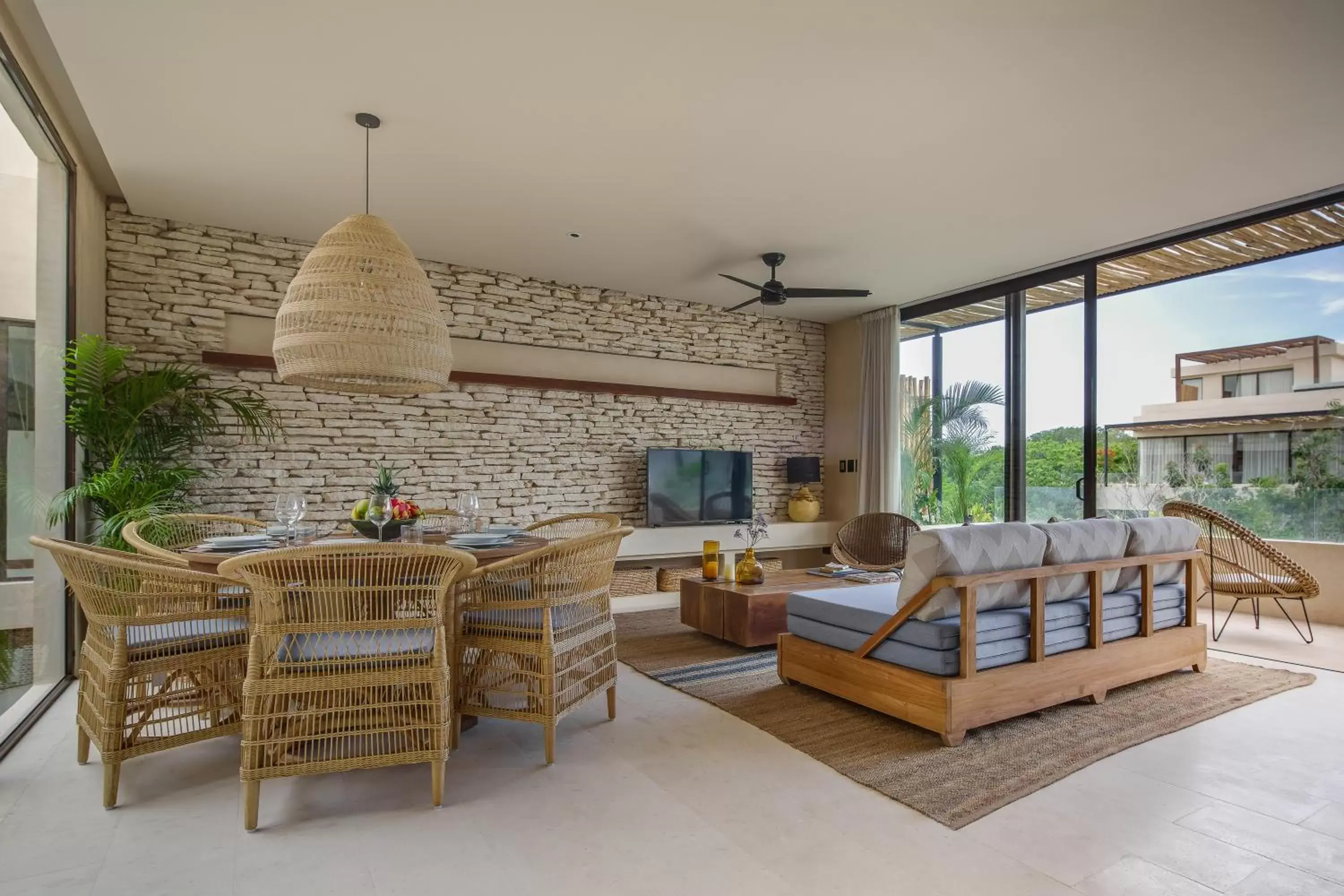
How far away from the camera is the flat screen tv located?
647 cm

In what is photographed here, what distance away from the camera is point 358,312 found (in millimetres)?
2684

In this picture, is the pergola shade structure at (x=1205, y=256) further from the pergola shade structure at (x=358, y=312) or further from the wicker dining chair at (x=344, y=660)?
the wicker dining chair at (x=344, y=660)

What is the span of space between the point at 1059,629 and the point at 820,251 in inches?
124

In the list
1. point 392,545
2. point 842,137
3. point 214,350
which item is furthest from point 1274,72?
point 214,350

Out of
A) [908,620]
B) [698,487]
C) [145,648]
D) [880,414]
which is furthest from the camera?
[880,414]

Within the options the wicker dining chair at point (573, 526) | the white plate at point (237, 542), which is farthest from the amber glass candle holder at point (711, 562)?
the white plate at point (237, 542)

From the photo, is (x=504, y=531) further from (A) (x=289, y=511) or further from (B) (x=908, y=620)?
(B) (x=908, y=620)

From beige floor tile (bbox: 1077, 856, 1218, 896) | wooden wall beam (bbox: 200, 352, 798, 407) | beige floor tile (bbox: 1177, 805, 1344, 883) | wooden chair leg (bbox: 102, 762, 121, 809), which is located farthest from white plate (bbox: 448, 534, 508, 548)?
wooden wall beam (bbox: 200, 352, 798, 407)

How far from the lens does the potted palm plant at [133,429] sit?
3.54m

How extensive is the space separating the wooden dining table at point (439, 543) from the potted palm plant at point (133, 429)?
1.07 meters

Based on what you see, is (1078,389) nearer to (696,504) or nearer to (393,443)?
(696,504)

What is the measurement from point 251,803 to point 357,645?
0.50m

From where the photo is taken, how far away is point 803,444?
7605 mm

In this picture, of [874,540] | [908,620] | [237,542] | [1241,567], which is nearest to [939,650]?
[908,620]
